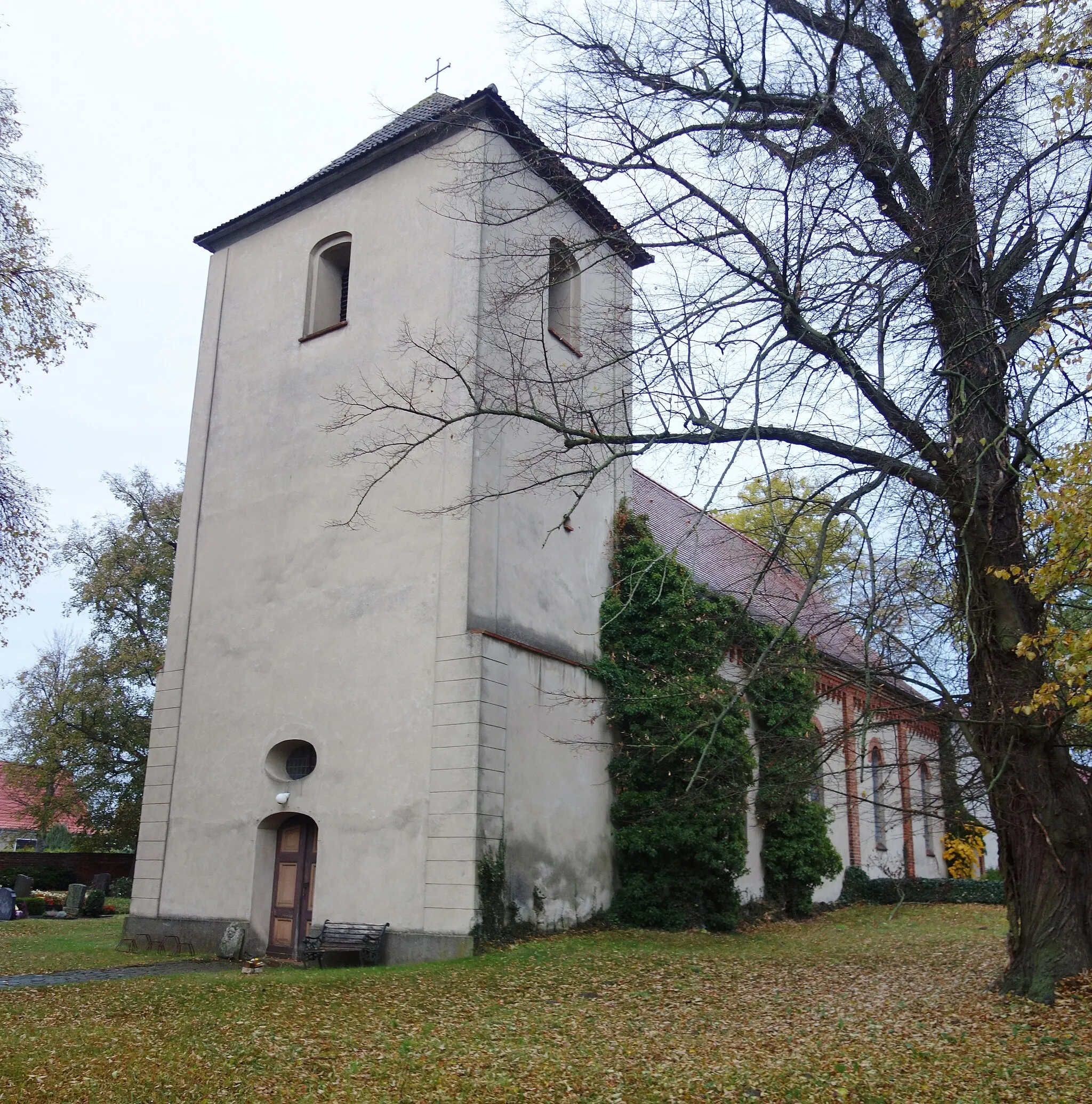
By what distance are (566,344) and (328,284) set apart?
447cm

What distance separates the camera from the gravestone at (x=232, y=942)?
47.8 feet

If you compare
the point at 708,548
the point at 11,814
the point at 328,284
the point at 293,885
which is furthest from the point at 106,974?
the point at 11,814

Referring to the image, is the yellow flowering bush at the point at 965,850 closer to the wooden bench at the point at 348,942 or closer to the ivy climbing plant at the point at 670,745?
the ivy climbing plant at the point at 670,745

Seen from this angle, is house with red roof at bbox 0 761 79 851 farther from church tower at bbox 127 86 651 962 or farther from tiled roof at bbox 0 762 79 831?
church tower at bbox 127 86 651 962

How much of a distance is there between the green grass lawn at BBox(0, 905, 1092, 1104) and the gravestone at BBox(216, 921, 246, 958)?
1.85 m

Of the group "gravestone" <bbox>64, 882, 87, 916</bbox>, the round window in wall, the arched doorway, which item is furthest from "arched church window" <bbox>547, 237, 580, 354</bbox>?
"gravestone" <bbox>64, 882, 87, 916</bbox>

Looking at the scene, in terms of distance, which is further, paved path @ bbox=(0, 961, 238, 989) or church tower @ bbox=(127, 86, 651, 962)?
church tower @ bbox=(127, 86, 651, 962)

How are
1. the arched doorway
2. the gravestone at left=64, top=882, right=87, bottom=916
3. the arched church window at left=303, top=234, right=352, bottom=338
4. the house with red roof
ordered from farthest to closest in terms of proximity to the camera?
the house with red roof < the gravestone at left=64, top=882, right=87, bottom=916 < the arched church window at left=303, top=234, right=352, bottom=338 < the arched doorway

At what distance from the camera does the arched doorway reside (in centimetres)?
1486

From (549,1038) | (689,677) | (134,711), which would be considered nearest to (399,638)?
(689,677)

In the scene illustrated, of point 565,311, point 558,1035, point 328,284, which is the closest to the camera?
point 558,1035

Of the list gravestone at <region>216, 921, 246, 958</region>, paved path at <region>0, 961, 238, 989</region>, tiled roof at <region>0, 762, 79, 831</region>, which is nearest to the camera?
paved path at <region>0, 961, 238, 989</region>

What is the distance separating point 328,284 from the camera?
18.2 metres

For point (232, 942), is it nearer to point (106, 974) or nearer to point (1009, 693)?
point (106, 974)
